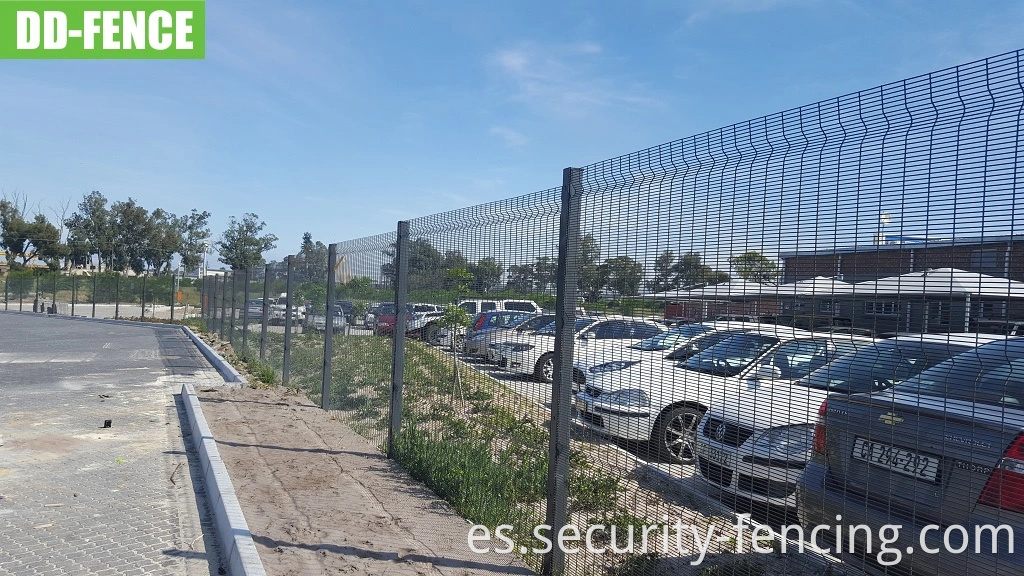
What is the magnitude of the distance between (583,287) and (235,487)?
372cm

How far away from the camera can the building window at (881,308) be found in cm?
255

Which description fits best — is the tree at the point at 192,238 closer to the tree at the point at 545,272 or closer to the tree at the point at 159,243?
the tree at the point at 159,243

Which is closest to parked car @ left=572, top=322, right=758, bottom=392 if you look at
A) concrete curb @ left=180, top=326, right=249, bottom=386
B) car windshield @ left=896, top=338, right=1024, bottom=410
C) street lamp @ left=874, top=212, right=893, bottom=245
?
street lamp @ left=874, top=212, right=893, bottom=245

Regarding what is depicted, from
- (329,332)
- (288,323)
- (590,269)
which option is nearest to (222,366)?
(288,323)

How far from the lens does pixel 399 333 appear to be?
→ 7074mm

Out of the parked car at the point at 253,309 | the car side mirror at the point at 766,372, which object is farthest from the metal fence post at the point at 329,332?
the car side mirror at the point at 766,372

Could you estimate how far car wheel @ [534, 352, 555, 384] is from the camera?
15.5 feet

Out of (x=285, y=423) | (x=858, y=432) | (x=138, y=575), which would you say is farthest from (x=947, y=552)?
(x=285, y=423)

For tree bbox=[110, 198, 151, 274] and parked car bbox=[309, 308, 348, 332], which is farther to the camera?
tree bbox=[110, 198, 151, 274]

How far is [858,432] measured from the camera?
2.70 metres

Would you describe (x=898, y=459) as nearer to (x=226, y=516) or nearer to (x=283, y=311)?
(x=226, y=516)

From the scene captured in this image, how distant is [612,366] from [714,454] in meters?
0.86

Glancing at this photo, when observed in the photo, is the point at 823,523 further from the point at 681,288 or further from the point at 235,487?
the point at 235,487

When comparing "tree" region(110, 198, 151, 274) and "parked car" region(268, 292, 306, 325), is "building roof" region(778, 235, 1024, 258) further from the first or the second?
"tree" region(110, 198, 151, 274)
